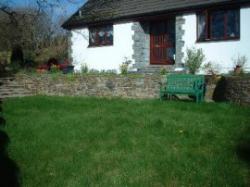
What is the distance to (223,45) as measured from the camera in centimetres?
1655

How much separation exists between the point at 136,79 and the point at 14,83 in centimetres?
607

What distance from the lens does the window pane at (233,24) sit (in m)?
16.1

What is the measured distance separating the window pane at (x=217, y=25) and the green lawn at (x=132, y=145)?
6.88 meters

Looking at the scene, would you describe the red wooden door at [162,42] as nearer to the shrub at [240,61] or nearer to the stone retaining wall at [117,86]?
the shrub at [240,61]

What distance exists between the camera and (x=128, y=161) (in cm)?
608

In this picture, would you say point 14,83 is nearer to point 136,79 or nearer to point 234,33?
point 136,79

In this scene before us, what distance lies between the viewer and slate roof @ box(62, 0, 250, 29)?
17438 mm

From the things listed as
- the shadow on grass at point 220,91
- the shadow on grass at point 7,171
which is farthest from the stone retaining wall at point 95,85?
the shadow on grass at point 7,171

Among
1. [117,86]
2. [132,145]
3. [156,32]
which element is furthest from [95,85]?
[132,145]

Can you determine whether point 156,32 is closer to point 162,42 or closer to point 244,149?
point 162,42

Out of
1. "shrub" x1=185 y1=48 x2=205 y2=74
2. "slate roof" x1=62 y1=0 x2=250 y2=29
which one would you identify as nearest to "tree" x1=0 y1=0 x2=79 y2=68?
"slate roof" x1=62 y1=0 x2=250 y2=29

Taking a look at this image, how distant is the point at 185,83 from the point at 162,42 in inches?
329

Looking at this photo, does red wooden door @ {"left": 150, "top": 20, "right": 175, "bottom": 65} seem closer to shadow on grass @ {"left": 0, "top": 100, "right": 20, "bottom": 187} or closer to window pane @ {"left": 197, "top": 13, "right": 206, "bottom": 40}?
window pane @ {"left": 197, "top": 13, "right": 206, "bottom": 40}

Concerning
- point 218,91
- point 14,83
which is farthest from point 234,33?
point 14,83
